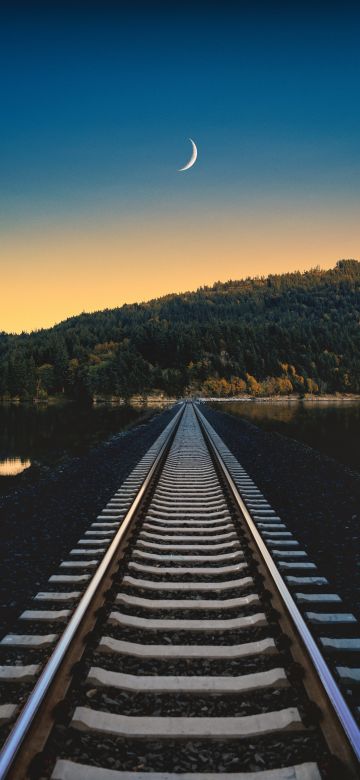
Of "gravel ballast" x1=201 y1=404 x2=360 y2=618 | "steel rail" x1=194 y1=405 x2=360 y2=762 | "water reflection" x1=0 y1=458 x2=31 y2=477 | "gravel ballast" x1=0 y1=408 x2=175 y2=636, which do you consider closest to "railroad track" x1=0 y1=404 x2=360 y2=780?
"steel rail" x1=194 y1=405 x2=360 y2=762

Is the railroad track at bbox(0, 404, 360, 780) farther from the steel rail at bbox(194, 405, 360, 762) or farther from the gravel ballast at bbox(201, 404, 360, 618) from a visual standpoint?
the gravel ballast at bbox(201, 404, 360, 618)

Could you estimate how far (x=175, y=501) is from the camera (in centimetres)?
1102

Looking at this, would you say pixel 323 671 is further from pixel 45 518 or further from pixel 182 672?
pixel 45 518

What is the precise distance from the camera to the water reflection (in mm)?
19578

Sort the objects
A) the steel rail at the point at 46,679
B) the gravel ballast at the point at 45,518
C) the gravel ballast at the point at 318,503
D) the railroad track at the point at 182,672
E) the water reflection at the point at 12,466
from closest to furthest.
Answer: the steel rail at the point at 46,679, the railroad track at the point at 182,672, the gravel ballast at the point at 45,518, the gravel ballast at the point at 318,503, the water reflection at the point at 12,466

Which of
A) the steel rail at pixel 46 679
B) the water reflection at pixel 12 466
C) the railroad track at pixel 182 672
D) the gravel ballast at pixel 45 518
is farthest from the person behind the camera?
the water reflection at pixel 12 466

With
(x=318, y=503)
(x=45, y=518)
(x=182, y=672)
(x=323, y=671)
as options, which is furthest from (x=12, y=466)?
(x=323, y=671)

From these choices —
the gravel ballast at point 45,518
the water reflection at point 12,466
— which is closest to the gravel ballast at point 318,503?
the gravel ballast at point 45,518

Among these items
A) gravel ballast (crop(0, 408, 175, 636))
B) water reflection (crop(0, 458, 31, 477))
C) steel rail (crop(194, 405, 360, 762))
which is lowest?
water reflection (crop(0, 458, 31, 477))

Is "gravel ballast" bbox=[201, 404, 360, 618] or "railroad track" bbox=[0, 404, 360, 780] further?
"gravel ballast" bbox=[201, 404, 360, 618]

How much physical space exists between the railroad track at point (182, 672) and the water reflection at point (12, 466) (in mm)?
13363

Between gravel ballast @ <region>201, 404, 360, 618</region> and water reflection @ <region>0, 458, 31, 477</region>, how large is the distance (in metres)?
9.10

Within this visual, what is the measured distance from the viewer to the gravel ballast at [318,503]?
7426 millimetres

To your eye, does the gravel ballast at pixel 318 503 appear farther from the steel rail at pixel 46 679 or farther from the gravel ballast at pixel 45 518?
the gravel ballast at pixel 45 518
